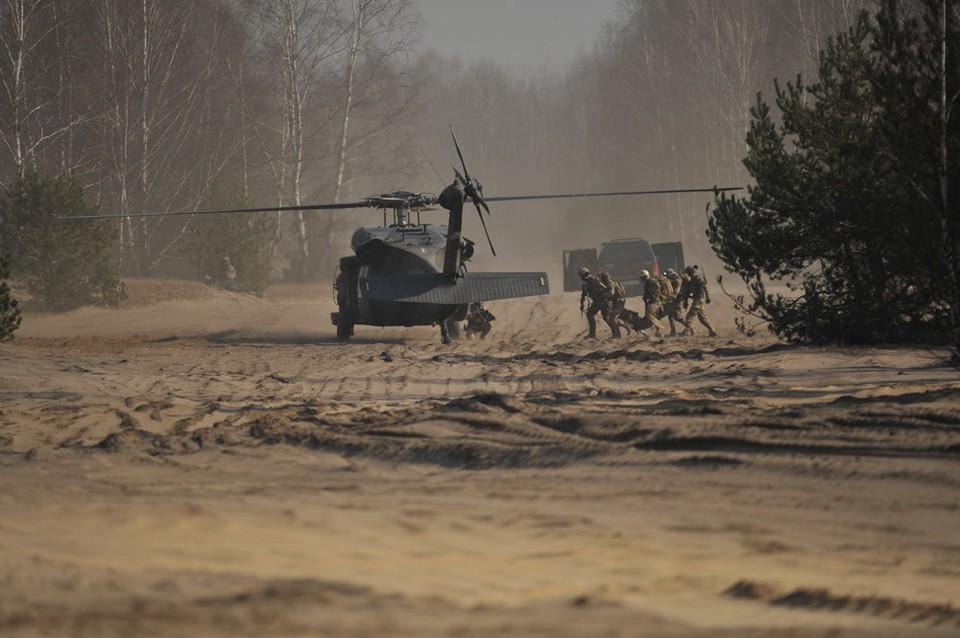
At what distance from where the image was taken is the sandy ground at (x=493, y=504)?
4.46 metres

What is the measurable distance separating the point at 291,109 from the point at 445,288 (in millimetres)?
25401

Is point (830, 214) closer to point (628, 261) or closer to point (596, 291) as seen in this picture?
point (596, 291)

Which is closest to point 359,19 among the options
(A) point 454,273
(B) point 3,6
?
(B) point 3,6

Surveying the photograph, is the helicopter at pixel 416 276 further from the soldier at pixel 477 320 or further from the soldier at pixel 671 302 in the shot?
the soldier at pixel 671 302

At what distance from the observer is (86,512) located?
6480 millimetres

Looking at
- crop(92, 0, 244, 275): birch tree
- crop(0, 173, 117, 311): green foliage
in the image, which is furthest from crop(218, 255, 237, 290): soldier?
crop(0, 173, 117, 311): green foliage

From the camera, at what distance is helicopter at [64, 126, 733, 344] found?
65.1ft

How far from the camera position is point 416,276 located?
65.5ft

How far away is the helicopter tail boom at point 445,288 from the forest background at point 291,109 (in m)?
8.44

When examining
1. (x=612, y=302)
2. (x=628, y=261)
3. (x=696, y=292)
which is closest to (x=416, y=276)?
(x=612, y=302)

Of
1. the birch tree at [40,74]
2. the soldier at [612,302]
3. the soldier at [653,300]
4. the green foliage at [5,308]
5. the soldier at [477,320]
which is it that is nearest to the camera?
the green foliage at [5,308]

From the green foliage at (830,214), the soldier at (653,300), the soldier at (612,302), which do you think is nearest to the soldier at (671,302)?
the soldier at (653,300)

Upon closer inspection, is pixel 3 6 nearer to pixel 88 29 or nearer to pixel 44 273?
pixel 88 29

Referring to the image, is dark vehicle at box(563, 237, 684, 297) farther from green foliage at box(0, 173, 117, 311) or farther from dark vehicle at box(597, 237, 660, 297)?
green foliage at box(0, 173, 117, 311)
